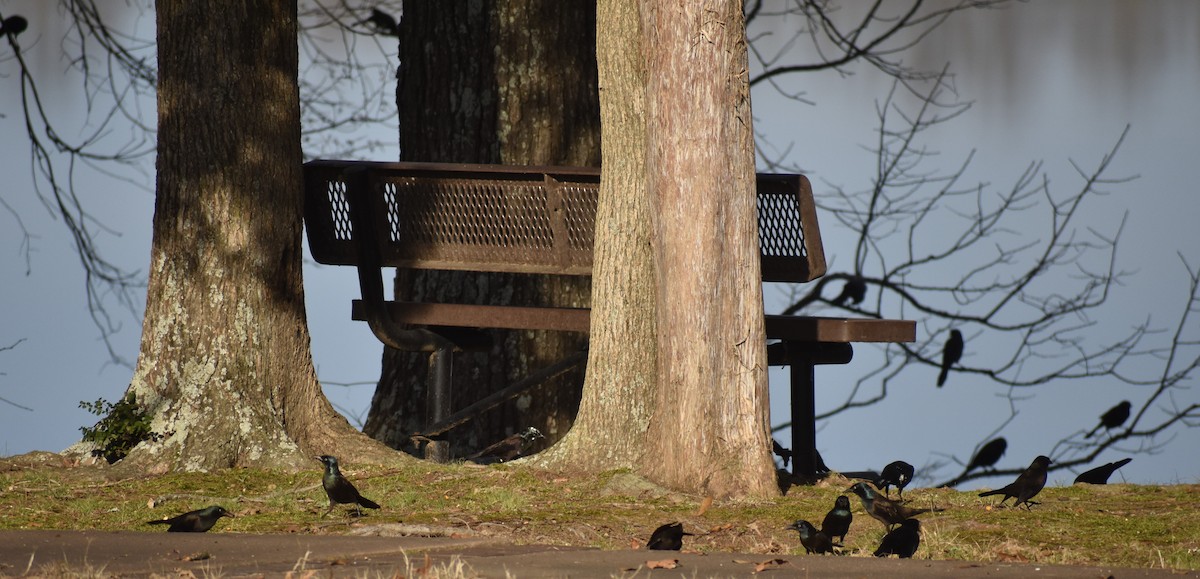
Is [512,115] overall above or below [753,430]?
above

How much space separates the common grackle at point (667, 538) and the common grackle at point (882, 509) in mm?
1032

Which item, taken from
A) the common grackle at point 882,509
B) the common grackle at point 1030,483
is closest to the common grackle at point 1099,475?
the common grackle at point 1030,483

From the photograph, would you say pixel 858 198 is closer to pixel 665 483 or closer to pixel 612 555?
pixel 665 483

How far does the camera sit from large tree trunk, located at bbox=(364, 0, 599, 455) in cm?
963

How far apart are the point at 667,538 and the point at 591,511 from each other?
3.51ft

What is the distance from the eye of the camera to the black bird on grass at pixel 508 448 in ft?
28.1

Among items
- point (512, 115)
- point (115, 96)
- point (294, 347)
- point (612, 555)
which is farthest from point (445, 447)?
point (115, 96)

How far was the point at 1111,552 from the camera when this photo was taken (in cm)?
531

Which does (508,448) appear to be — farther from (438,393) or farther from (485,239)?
(485,239)

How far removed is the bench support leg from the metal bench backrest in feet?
1.84

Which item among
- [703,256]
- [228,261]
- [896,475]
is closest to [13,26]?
[228,261]

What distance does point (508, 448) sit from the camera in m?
8.66

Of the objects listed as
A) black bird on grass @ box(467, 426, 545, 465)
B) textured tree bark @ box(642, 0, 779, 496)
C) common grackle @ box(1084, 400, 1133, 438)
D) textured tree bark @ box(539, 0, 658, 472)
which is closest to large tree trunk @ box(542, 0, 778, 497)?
textured tree bark @ box(642, 0, 779, 496)

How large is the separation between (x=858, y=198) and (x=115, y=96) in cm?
625
